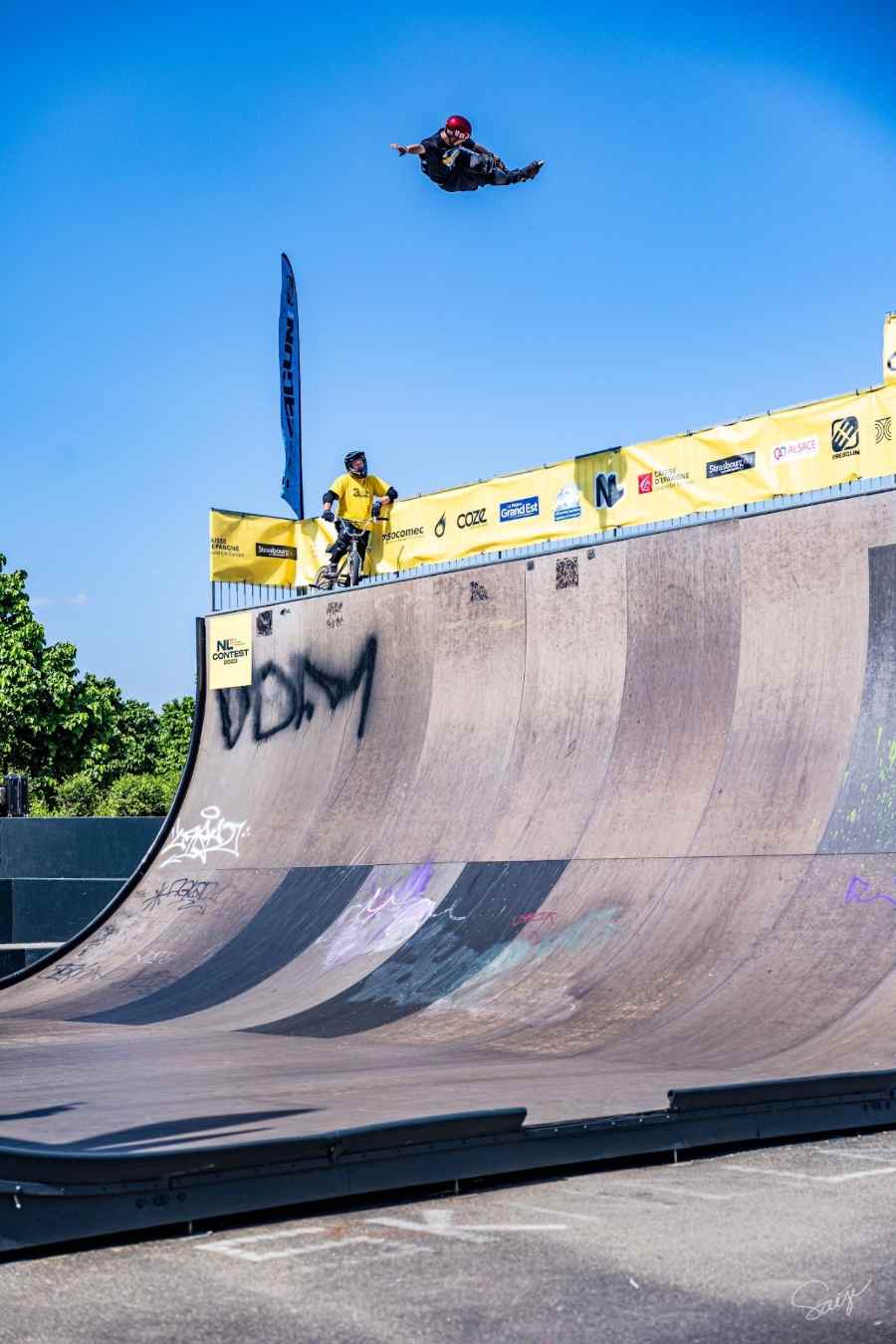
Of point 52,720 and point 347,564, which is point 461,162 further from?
point 52,720

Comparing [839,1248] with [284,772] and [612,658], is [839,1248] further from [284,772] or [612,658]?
[284,772]

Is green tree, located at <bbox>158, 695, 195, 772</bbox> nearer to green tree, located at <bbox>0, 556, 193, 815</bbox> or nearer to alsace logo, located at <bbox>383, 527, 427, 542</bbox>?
green tree, located at <bbox>0, 556, 193, 815</bbox>

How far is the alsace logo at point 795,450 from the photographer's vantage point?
13.5 m

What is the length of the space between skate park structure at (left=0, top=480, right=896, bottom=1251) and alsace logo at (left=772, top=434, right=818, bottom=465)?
2.91 feet

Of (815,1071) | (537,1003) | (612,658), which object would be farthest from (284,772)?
(815,1071)

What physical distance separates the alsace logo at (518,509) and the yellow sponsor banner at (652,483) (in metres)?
0.01

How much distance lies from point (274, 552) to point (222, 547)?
0.76 metres

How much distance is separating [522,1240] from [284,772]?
39.8ft

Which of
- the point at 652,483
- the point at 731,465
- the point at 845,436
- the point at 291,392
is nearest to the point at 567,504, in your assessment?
the point at 652,483

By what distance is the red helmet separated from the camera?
12.5 meters

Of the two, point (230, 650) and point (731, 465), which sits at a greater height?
point (731, 465)

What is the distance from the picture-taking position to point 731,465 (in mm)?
14188

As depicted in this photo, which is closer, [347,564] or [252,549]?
[347,564]

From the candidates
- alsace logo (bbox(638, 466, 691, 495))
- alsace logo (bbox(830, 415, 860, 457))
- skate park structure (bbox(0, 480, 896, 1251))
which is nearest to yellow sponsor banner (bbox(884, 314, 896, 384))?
alsace logo (bbox(830, 415, 860, 457))
